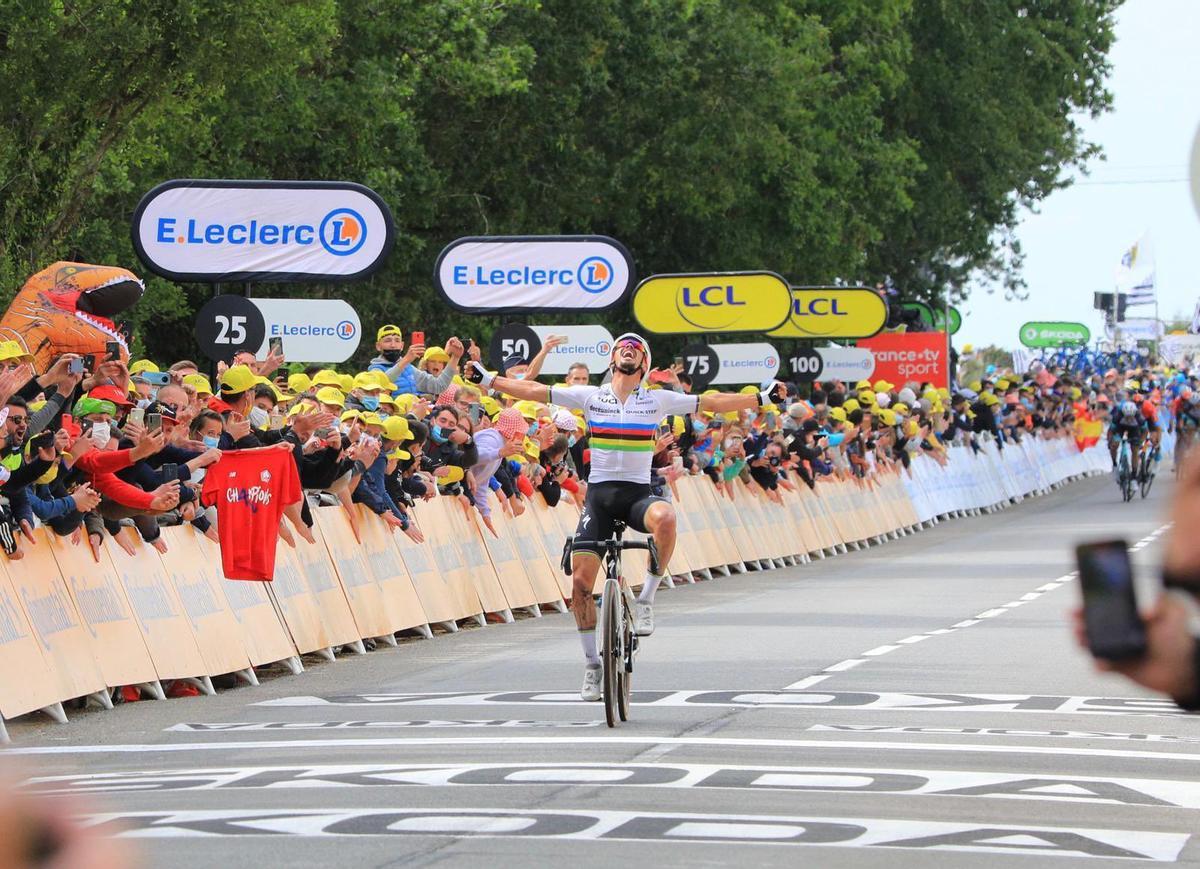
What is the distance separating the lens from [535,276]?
101 feet

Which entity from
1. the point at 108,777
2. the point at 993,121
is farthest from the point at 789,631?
the point at 993,121

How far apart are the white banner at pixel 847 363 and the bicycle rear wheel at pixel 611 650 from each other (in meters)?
33.7

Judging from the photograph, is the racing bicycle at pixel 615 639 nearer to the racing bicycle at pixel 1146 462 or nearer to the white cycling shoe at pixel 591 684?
the white cycling shoe at pixel 591 684

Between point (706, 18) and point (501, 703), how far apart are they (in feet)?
118

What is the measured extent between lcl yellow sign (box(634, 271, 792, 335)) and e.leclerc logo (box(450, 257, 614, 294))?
594cm

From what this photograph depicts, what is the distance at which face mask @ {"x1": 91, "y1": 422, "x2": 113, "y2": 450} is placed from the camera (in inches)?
595

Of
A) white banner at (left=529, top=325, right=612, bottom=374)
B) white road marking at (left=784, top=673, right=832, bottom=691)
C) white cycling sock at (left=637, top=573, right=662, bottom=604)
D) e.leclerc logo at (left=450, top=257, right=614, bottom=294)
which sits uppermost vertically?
e.leclerc logo at (left=450, top=257, right=614, bottom=294)

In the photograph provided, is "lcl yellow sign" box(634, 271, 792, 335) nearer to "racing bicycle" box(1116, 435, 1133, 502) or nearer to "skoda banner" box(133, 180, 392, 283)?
"skoda banner" box(133, 180, 392, 283)

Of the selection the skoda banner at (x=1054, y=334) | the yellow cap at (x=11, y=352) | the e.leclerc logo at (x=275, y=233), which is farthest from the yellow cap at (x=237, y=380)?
the skoda banner at (x=1054, y=334)

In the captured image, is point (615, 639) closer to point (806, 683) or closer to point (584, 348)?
point (806, 683)

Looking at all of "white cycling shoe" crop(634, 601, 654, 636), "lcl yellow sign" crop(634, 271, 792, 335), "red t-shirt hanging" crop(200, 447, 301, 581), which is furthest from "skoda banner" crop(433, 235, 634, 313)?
"white cycling shoe" crop(634, 601, 654, 636)

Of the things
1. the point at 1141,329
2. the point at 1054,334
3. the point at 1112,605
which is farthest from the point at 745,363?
the point at 1141,329

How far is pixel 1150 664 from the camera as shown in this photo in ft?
11.2

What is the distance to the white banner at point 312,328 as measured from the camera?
2228 centimetres
